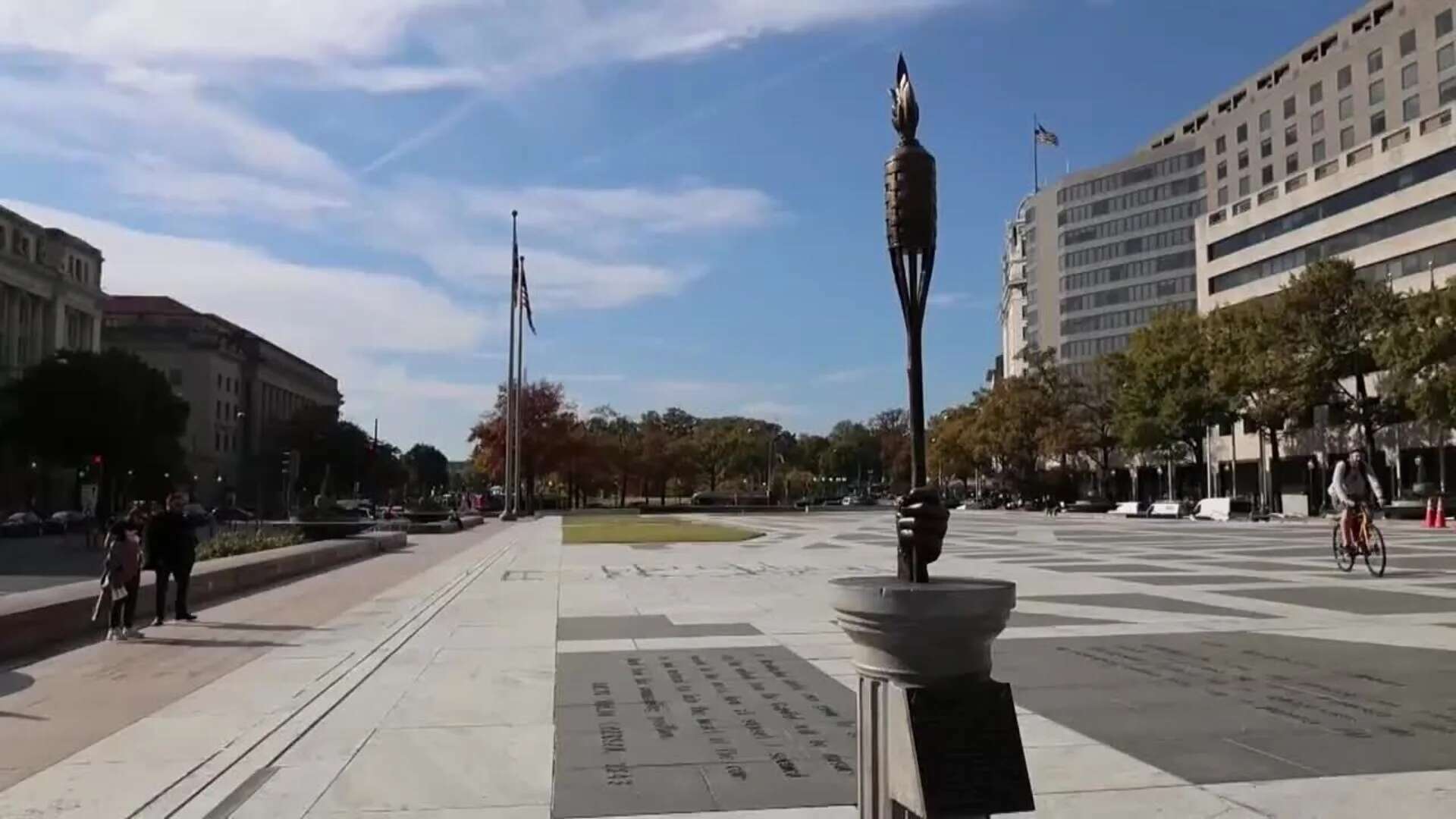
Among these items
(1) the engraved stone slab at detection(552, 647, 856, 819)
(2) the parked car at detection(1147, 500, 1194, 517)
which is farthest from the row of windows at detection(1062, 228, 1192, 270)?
(1) the engraved stone slab at detection(552, 647, 856, 819)

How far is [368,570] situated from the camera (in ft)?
85.2

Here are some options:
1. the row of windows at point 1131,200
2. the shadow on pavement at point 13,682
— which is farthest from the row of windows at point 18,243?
the row of windows at point 1131,200

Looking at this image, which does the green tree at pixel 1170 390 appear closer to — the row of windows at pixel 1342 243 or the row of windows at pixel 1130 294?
the row of windows at pixel 1342 243

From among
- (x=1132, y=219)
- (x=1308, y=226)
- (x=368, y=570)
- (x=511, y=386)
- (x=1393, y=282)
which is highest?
(x=1132, y=219)

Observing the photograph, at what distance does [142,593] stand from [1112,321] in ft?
399

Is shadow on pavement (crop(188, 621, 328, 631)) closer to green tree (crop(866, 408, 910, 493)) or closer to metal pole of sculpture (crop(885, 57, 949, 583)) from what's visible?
metal pole of sculpture (crop(885, 57, 949, 583))

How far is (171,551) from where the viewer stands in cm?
1540

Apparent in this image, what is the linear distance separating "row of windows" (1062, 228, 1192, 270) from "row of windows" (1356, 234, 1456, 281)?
51.7m

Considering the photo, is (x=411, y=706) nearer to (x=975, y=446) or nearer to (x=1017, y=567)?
(x=1017, y=567)

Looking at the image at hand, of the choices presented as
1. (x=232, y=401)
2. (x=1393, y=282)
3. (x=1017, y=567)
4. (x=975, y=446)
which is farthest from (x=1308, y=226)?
(x=232, y=401)

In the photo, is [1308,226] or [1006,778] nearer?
[1006,778]

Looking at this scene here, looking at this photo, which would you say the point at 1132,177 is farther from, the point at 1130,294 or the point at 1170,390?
the point at 1170,390

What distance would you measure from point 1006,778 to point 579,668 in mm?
7044

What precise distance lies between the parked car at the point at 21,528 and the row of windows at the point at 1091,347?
322ft
